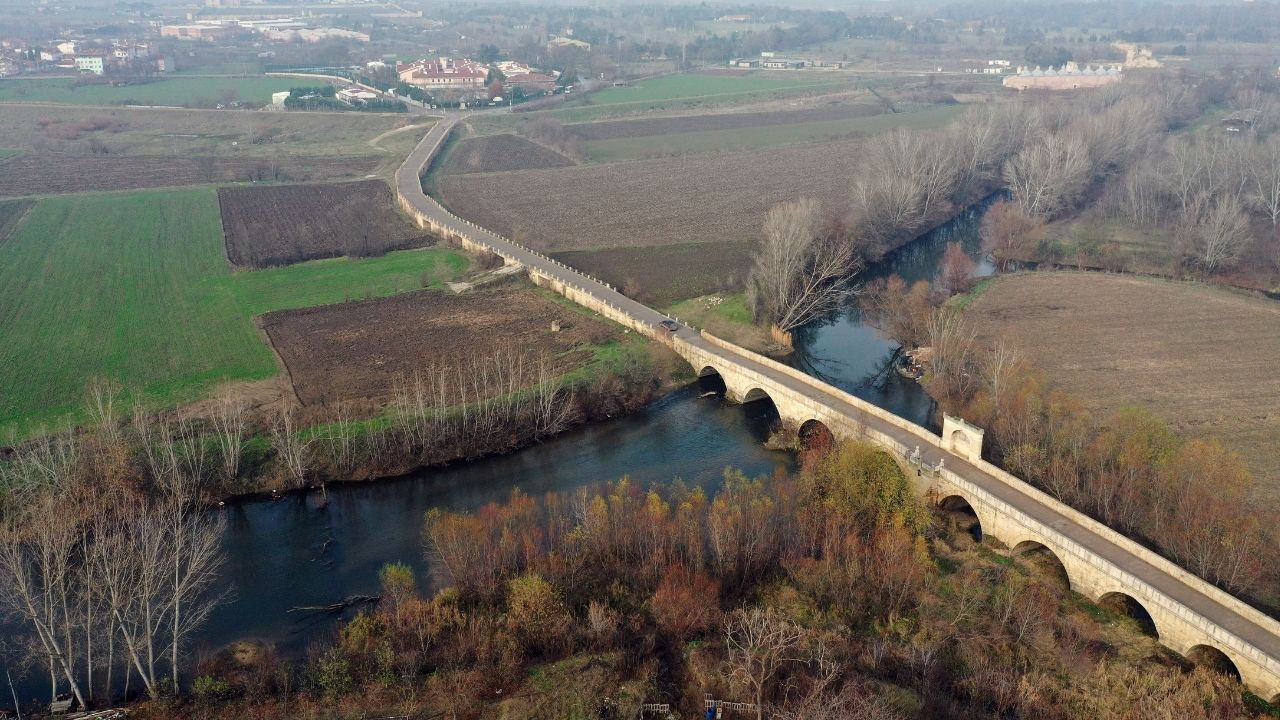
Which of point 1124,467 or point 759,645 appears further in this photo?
point 1124,467

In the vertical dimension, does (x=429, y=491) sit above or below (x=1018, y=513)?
below

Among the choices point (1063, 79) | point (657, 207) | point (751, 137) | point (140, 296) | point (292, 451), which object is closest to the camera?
point (292, 451)

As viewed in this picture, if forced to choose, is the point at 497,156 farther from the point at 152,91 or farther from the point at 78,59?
the point at 78,59

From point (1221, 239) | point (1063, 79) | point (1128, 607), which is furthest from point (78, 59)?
point (1128, 607)

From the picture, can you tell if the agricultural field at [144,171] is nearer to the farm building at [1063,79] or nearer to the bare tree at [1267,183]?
the bare tree at [1267,183]

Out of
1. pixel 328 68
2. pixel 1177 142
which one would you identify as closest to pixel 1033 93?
pixel 1177 142

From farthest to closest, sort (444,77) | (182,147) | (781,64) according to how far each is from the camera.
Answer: (781,64)
(444,77)
(182,147)

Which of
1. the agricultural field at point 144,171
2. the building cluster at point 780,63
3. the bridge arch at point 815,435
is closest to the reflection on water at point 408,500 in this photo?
the bridge arch at point 815,435

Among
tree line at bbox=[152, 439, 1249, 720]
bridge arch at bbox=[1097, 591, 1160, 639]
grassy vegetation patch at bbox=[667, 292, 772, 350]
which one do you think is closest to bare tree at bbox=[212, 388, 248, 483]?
tree line at bbox=[152, 439, 1249, 720]
